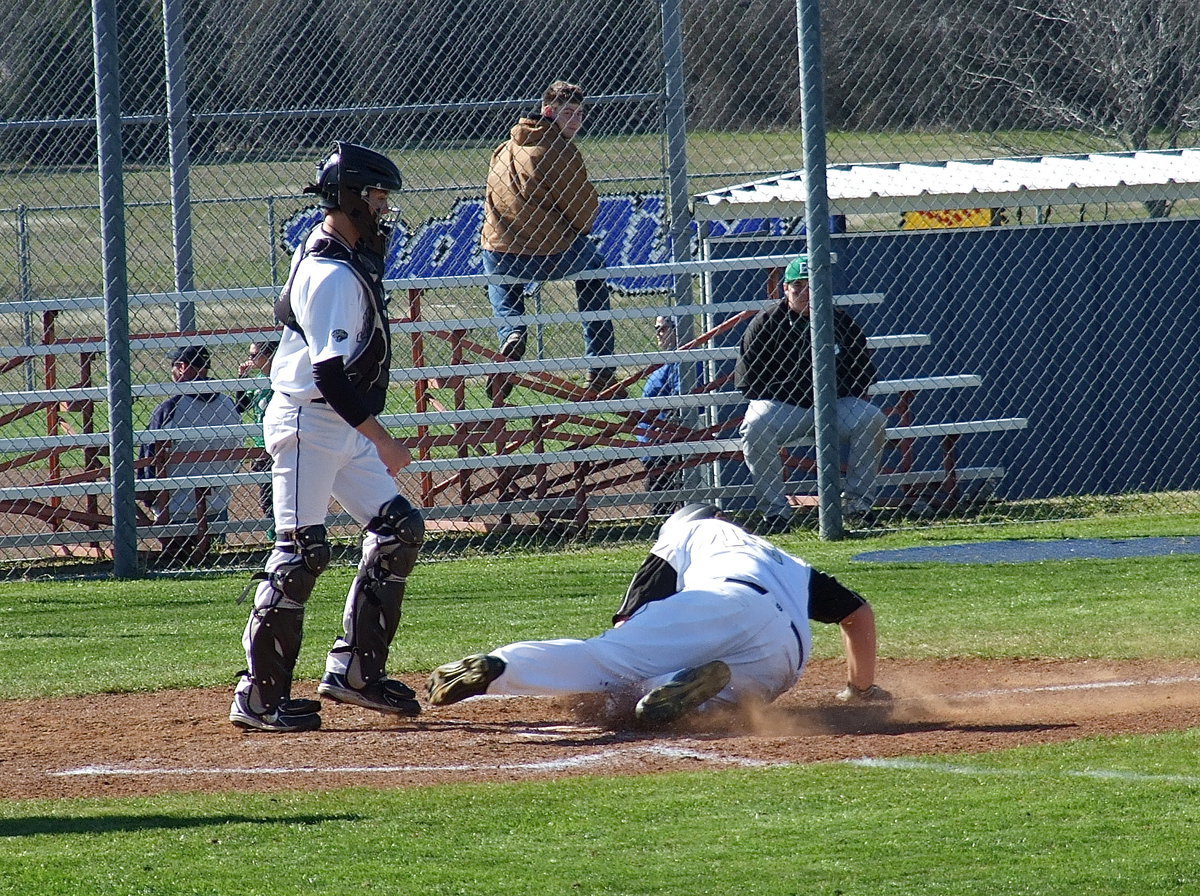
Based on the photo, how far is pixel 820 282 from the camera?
9789 millimetres

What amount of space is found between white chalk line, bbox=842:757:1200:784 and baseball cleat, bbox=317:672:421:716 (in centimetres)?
170

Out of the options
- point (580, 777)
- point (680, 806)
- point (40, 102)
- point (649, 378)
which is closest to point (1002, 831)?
point (680, 806)

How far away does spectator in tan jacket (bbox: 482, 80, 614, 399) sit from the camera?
10508 mm

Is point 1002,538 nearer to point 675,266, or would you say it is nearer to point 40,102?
point 675,266

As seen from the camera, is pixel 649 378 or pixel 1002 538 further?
pixel 649 378

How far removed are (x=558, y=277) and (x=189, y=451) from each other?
2.65m

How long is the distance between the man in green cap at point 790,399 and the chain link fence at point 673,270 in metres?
0.03

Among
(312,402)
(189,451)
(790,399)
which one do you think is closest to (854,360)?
(790,399)

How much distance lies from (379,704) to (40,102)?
793 cm

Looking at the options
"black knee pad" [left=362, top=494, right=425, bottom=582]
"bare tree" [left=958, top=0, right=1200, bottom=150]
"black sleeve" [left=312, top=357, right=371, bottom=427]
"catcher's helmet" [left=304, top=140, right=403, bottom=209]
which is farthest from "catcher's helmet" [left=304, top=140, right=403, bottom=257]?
"bare tree" [left=958, top=0, right=1200, bottom=150]

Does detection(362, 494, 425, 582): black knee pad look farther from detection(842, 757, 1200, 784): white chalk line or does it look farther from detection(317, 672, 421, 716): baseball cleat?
detection(842, 757, 1200, 784): white chalk line

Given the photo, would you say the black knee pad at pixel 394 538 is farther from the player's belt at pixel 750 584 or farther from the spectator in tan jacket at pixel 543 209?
the spectator in tan jacket at pixel 543 209

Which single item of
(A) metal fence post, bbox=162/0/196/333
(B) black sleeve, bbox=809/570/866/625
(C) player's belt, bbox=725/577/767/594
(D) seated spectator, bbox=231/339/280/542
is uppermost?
(A) metal fence post, bbox=162/0/196/333

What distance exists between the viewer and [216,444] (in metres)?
10.8
